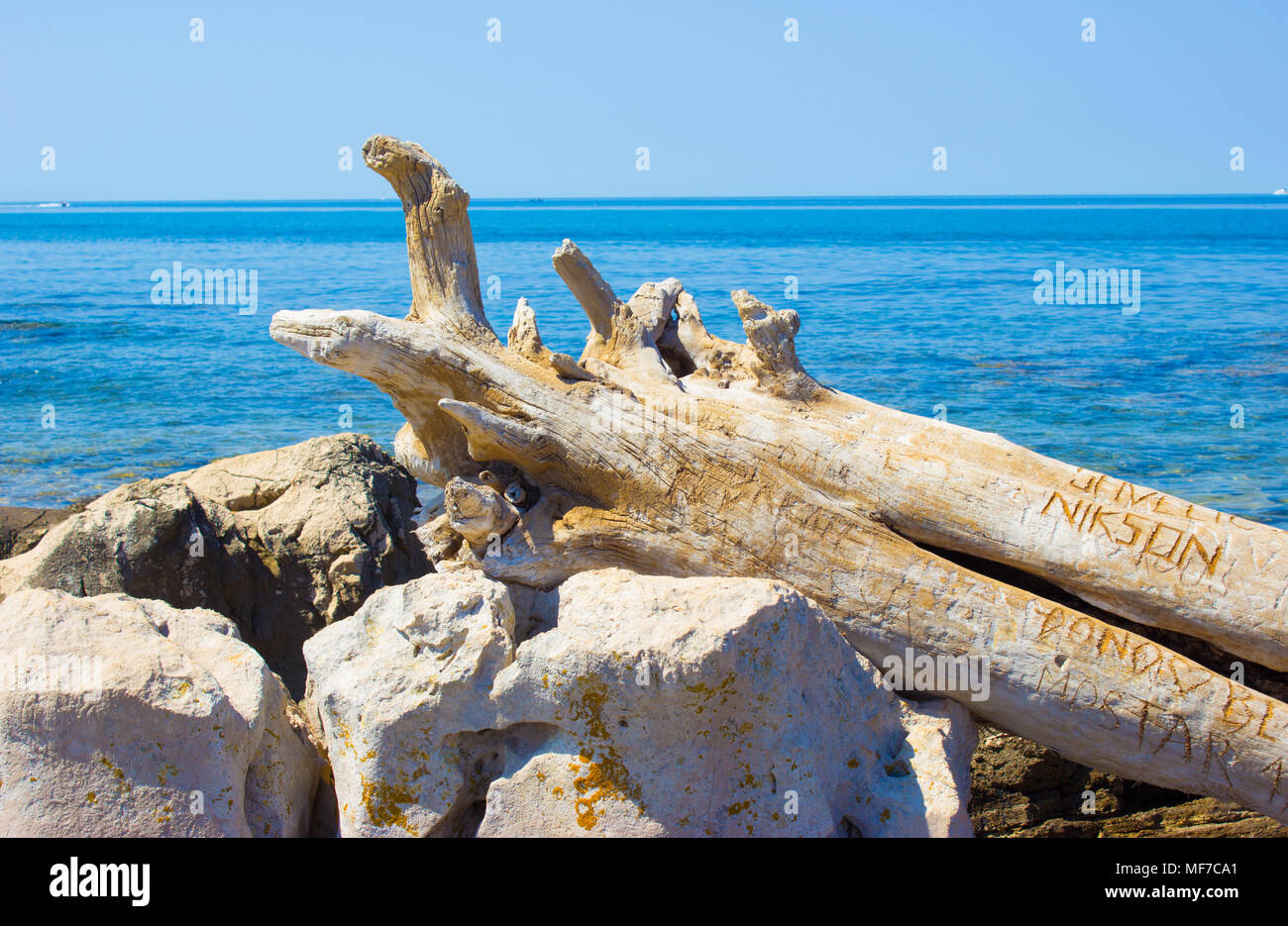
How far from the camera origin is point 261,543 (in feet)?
18.7

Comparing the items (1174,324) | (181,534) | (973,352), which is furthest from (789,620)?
(1174,324)

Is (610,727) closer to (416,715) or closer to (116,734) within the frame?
(416,715)

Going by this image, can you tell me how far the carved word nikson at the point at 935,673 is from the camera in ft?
13.3

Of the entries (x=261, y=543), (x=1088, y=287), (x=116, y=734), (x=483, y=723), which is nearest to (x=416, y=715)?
(x=483, y=723)

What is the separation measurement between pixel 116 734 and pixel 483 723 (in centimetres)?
118

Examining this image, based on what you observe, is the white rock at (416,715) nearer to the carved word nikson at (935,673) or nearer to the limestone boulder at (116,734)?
the limestone boulder at (116,734)

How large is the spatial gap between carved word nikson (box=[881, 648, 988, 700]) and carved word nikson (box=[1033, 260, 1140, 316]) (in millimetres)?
24902

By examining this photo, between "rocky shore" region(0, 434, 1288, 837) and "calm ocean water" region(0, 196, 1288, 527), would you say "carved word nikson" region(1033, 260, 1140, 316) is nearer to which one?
"calm ocean water" region(0, 196, 1288, 527)

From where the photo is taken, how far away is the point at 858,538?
4.25 m

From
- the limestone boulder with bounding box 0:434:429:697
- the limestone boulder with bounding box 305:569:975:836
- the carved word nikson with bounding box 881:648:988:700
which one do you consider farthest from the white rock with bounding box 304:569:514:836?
the limestone boulder with bounding box 0:434:429:697

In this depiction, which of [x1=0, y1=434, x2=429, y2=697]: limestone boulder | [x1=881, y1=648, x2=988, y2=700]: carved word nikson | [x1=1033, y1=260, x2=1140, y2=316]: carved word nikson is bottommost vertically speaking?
[x1=881, y1=648, x2=988, y2=700]: carved word nikson

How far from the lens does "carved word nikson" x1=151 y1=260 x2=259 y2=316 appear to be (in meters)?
29.6

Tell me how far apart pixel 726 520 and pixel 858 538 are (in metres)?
0.55
